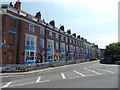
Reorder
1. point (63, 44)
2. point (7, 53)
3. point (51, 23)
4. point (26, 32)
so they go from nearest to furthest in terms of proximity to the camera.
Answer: point (7, 53)
point (26, 32)
point (51, 23)
point (63, 44)

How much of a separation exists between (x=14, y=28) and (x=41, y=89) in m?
19.9

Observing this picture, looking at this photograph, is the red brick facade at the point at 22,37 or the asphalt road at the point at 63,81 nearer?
the asphalt road at the point at 63,81

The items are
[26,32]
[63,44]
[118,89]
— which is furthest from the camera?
[63,44]

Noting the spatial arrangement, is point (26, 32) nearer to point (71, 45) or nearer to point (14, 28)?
point (14, 28)

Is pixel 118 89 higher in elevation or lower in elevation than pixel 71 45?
lower

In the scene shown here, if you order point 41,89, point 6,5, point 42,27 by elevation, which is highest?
point 6,5

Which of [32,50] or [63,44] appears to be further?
[63,44]

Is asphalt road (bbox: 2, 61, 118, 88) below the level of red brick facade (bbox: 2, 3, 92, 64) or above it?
below

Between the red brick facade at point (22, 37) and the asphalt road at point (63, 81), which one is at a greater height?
the red brick facade at point (22, 37)

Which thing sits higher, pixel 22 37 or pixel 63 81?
pixel 22 37

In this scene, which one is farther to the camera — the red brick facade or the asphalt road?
the red brick facade

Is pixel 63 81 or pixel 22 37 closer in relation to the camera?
pixel 63 81

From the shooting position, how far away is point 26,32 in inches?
1127

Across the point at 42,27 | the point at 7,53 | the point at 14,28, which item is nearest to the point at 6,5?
the point at 14,28
